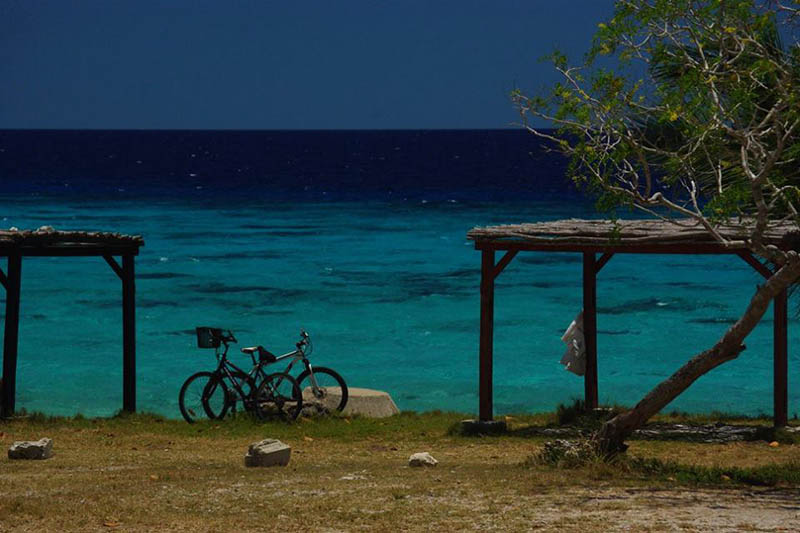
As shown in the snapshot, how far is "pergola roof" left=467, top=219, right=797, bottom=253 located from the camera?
42.7 ft

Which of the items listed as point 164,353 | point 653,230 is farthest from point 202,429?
point 164,353

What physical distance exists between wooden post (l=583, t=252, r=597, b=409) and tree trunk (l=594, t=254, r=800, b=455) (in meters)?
4.78

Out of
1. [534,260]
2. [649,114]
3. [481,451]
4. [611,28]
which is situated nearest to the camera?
[611,28]

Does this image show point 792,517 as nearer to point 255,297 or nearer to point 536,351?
point 536,351

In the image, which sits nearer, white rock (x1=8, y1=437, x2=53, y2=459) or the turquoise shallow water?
white rock (x1=8, y1=437, x2=53, y2=459)

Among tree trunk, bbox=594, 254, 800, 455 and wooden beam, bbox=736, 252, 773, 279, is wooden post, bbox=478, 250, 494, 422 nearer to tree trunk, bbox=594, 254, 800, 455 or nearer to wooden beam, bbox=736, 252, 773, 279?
wooden beam, bbox=736, 252, 773, 279

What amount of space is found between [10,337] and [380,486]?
7909 millimetres

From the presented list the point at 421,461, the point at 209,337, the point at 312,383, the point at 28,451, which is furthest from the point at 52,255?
the point at 421,461

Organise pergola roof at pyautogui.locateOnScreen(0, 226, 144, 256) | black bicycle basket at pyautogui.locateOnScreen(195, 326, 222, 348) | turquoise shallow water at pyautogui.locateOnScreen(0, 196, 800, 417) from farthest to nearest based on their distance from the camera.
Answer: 1. turquoise shallow water at pyautogui.locateOnScreen(0, 196, 800, 417)
2. black bicycle basket at pyautogui.locateOnScreen(195, 326, 222, 348)
3. pergola roof at pyautogui.locateOnScreen(0, 226, 144, 256)

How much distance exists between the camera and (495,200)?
7719 cm

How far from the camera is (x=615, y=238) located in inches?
505

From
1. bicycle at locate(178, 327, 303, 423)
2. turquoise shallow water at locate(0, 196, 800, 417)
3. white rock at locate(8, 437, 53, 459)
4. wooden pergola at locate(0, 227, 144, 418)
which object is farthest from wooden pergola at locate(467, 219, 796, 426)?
turquoise shallow water at locate(0, 196, 800, 417)

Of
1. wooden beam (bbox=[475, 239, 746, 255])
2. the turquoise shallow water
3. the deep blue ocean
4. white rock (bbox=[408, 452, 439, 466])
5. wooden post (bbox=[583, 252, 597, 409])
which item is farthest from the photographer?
Result: the deep blue ocean

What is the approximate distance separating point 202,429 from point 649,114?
7338 millimetres
